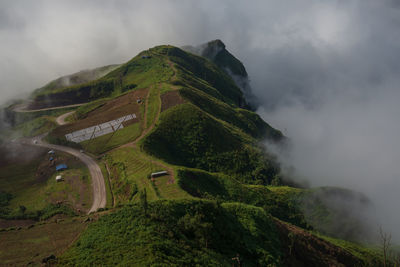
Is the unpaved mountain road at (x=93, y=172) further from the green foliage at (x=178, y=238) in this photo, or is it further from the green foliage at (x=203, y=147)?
the green foliage at (x=178, y=238)

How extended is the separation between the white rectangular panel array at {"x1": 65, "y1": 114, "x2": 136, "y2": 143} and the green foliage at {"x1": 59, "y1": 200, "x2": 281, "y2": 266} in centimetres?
7150

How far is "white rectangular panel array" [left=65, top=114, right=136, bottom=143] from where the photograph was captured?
114050 millimetres

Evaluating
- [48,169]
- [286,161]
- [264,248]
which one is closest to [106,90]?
[48,169]

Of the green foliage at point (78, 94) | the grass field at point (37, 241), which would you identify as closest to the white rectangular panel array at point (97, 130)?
the green foliage at point (78, 94)

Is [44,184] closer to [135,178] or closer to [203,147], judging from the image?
[135,178]

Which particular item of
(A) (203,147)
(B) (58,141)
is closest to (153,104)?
(A) (203,147)

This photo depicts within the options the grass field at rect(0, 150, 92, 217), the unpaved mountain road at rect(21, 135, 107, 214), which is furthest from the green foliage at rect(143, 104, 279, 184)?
the grass field at rect(0, 150, 92, 217)

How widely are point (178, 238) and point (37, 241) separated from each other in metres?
26.4

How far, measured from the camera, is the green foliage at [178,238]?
37.4 m

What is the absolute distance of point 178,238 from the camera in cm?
4231

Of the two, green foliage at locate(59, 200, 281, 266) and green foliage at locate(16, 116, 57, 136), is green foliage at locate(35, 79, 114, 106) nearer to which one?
green foliage at locate(16, 116, 57, 136)

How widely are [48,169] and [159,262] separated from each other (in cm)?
7669

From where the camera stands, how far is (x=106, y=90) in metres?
176

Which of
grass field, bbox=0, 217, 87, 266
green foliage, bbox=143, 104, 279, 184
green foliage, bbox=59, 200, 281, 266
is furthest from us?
green foliage, bbox=143, 104, 279, 184
